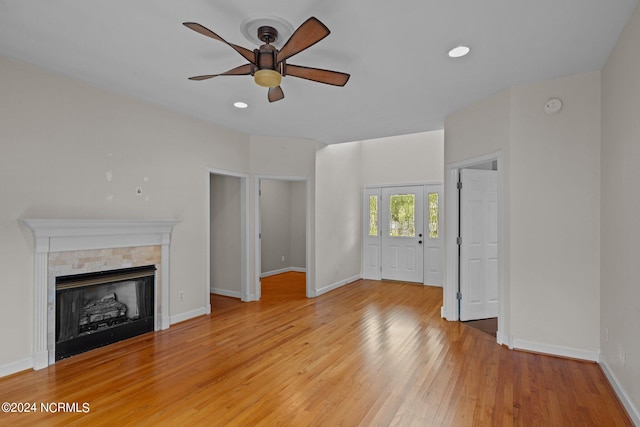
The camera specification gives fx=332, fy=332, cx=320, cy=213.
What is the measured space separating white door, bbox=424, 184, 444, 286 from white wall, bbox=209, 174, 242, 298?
11.8 ft

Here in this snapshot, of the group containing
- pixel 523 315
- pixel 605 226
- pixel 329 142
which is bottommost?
pixel 523 315

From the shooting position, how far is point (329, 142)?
5.95 m

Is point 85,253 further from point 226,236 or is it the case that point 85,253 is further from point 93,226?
point 226,236

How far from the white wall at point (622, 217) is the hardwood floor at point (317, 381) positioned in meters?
0.32

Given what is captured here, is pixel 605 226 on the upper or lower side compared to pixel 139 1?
lower

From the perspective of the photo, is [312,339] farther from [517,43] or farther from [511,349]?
[517,43]

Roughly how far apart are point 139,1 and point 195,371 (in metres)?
2.89

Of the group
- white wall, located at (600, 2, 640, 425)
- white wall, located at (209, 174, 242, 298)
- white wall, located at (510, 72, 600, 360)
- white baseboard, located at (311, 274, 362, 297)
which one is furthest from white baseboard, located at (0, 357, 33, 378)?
white wall, located at (600, 2, 640, 425)

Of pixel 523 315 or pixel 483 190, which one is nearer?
pixel 523 315

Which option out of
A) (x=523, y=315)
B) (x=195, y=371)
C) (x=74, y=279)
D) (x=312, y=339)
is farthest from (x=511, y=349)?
(x=74, y=279)

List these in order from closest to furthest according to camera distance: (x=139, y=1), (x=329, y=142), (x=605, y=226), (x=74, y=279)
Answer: (x=139, y=1) → (x=605, y=226) → (x=74, y=279) → (x=329, y=142)

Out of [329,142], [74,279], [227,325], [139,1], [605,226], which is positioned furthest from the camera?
[329,142]

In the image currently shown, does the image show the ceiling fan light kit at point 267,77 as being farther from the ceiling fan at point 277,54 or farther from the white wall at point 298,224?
the white wall at point 298,224

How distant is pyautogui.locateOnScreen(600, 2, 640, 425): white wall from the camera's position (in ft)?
7.43
